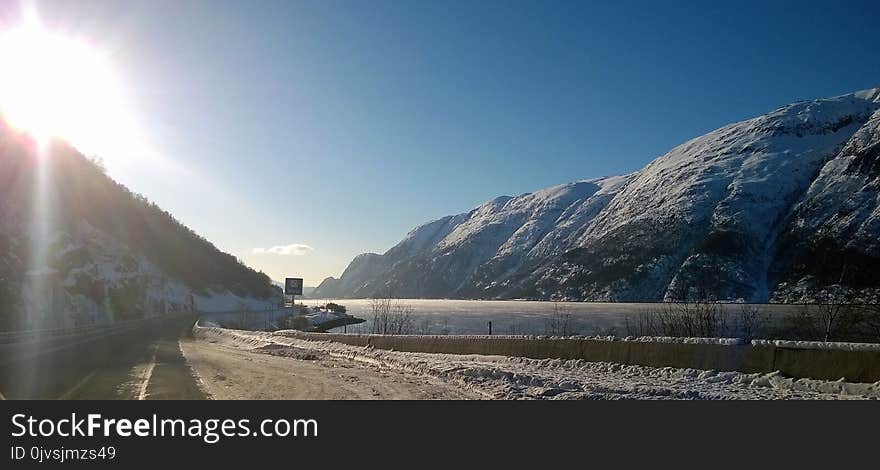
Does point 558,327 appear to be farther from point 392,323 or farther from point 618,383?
point 618,383

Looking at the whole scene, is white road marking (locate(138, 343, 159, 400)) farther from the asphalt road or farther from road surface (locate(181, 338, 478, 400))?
road surface (locate(181, 338, 478, 400))

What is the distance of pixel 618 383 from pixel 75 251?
251 ft

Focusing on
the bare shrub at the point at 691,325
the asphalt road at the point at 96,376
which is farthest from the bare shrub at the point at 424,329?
the asphalt road at the point at 96,376

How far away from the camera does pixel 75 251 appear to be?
7356 centimetres

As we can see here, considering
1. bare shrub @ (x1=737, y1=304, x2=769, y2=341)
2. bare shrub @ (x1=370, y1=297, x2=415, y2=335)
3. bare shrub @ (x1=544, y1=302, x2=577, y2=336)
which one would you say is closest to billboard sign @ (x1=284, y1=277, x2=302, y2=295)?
bare shrub @ (x1=370, y1=297, x2=415, y2=335)

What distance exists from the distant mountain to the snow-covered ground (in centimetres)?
5327

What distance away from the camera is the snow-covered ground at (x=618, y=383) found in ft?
38.4

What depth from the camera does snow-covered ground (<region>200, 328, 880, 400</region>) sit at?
11695 millimetres

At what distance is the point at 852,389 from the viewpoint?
1138cm
